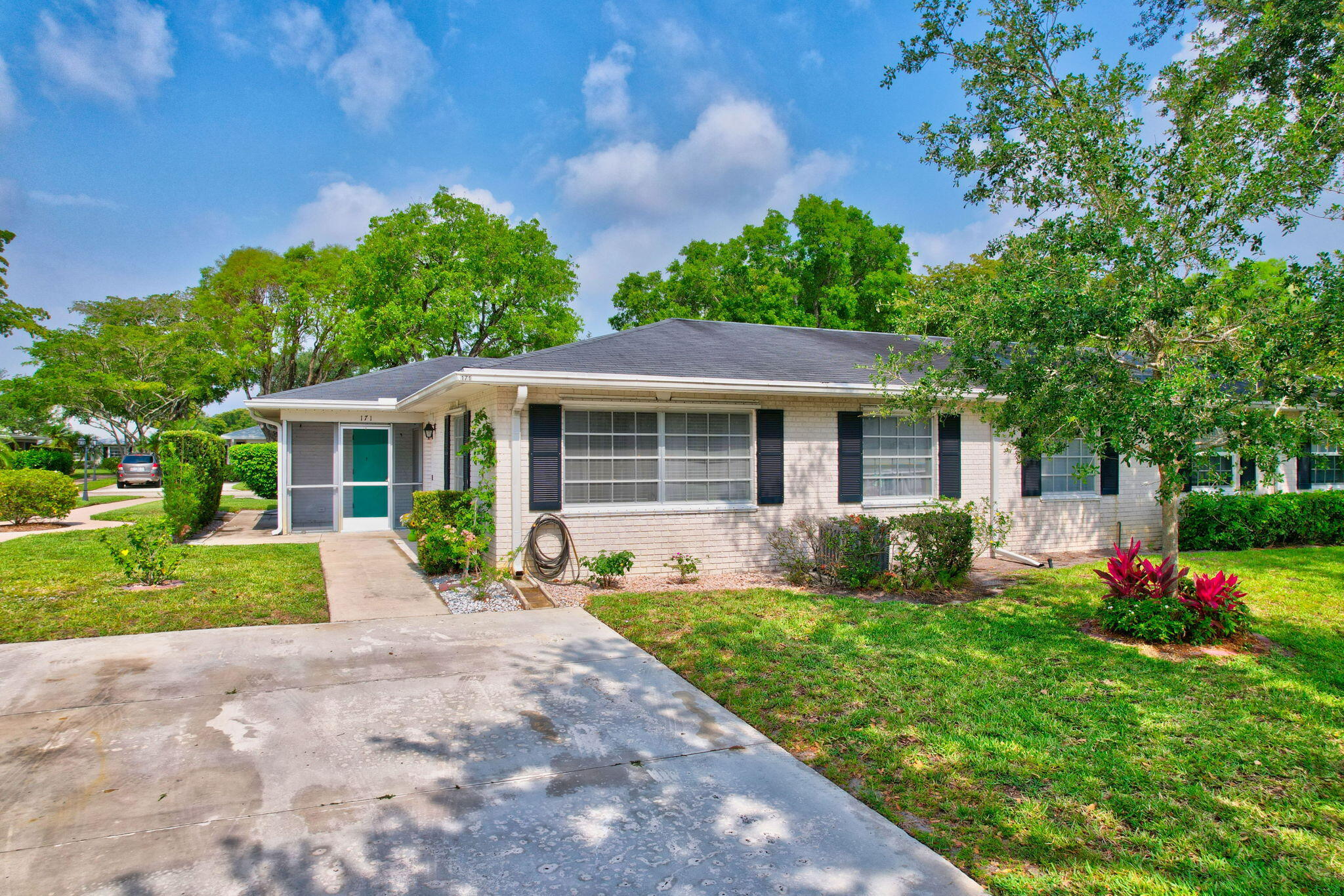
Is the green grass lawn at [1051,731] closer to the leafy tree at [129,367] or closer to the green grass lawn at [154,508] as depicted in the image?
the green grass lawn at [154,508]

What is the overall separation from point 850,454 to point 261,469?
1970 cm

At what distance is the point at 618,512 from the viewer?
8.79 metres

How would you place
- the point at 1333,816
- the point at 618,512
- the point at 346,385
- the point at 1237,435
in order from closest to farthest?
1. the point at 1333,816
2. the point at 1237,435
3. the point at 618,512
4. the point at 346,385

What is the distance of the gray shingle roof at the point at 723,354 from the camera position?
28.0 feet

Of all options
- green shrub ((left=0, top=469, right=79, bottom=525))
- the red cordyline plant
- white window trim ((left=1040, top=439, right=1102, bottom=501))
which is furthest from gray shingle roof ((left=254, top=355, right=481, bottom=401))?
the red cordyline plant

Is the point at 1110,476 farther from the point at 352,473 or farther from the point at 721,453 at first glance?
the point at 352,473

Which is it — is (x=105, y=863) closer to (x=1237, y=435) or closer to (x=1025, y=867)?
(x=1025, y=867)

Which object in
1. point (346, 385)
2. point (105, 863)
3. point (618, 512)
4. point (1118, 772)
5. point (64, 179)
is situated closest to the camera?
point (105, 863)

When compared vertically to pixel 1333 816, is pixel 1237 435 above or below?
above

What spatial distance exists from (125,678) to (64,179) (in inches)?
749

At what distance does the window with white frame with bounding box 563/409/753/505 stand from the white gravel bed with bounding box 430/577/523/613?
4.60 ft

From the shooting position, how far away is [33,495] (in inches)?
561

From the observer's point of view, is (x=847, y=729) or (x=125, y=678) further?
(x=125, y=678)

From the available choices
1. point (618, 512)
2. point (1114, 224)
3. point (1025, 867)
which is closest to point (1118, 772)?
point (1025, 867)
